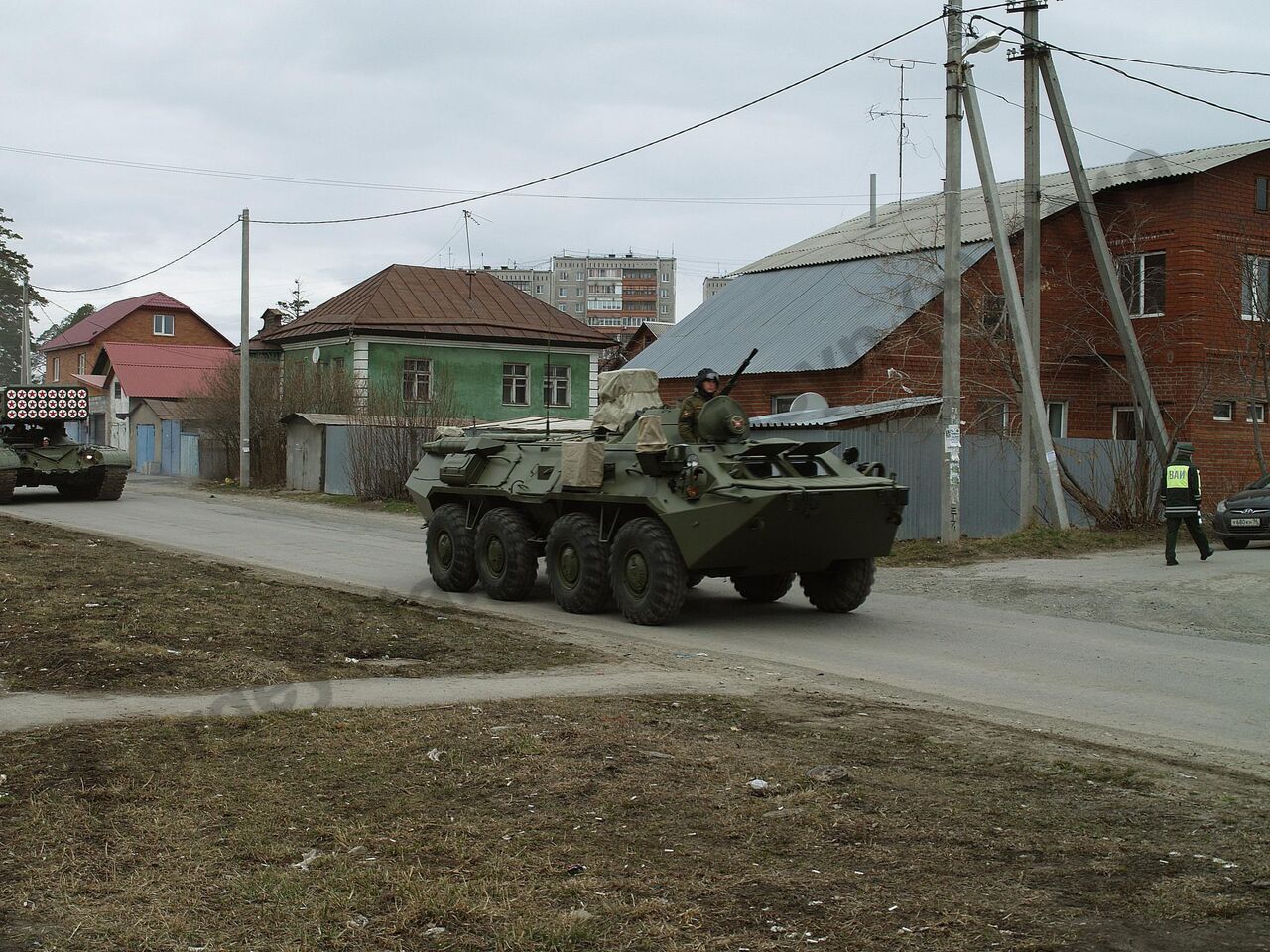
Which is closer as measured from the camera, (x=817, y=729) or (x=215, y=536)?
(x=817, y=729)

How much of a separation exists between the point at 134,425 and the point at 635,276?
11137 cm

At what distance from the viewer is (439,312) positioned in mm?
43250

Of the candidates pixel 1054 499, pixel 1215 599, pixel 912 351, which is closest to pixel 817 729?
pixel 1215 599

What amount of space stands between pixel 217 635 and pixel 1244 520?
1459 cm

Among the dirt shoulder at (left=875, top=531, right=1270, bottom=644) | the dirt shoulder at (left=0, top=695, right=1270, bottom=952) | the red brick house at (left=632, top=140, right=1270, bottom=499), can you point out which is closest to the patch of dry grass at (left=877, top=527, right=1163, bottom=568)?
the dirt shoulder at (left=875, top=531, right=1270, bottom=644)

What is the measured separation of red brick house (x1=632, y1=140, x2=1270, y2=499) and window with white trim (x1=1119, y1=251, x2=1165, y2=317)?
3 centimetres

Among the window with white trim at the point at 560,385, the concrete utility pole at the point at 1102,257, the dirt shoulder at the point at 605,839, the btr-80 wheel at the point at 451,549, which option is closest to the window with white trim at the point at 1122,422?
the concrete utility pole at the point at 1102,257

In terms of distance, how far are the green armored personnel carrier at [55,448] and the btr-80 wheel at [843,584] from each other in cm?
1973

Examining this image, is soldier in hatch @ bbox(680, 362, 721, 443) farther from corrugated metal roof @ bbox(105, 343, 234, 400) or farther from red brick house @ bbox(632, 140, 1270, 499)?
corrugated metal roof @ bbox(105, 343, 234, 400)

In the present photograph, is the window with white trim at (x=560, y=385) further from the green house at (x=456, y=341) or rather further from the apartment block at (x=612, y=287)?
the apartment block at (x=612, y=287)

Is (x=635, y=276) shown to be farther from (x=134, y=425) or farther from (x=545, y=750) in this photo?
(x=545, y=750)

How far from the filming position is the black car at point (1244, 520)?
19219 mm

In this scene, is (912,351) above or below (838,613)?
above

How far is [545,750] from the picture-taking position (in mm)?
6742
